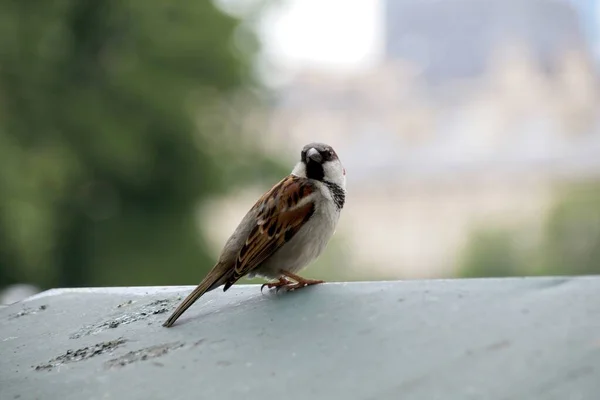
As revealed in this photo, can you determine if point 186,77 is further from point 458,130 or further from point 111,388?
point 458,130

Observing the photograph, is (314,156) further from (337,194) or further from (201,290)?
(201,290)

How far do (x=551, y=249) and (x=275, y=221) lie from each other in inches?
785

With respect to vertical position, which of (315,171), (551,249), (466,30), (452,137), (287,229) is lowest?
(551,249)

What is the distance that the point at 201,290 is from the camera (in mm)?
2240

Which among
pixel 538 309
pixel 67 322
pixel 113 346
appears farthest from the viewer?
pixel 67 322

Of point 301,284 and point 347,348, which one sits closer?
point 347,348

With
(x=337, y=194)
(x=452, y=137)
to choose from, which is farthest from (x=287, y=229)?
(x=452, y=137)

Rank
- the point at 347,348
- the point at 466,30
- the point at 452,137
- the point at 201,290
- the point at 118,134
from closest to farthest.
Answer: the point at 347,348
the point at 201,290
the point at 118,134
the point at 452,137
the point at 466,30

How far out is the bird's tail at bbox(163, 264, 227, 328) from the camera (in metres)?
2.01

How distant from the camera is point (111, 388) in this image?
161cm

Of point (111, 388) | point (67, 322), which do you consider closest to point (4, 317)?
point (67, 322)

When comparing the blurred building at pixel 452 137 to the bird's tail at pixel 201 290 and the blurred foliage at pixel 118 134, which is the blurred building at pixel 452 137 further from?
the bird's tail at pixel 201 290

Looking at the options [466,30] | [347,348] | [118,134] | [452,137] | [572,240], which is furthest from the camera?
[466,30]

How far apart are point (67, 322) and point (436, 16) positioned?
51.5 m
